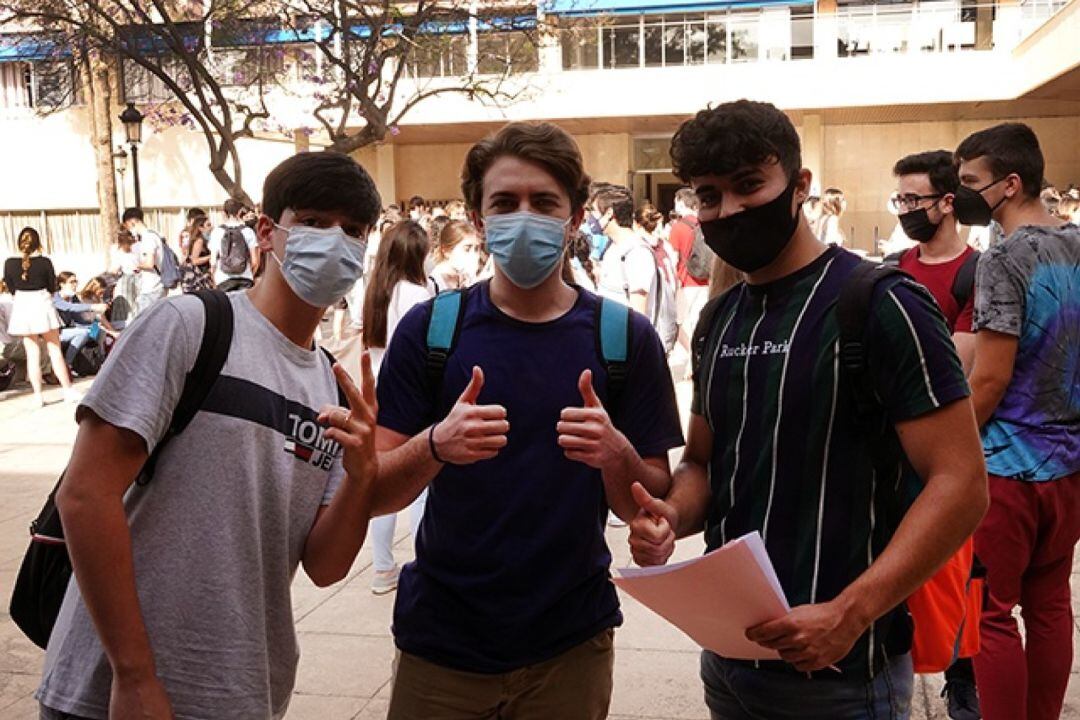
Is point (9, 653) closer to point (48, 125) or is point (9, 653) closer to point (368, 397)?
point (368, 397)

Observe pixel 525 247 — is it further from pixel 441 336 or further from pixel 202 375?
pixel 202 375

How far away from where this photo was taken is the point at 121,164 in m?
30.3

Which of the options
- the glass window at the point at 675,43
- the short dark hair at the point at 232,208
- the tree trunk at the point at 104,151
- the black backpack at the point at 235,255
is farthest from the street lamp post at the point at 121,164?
the black backpack at the point at 235,255

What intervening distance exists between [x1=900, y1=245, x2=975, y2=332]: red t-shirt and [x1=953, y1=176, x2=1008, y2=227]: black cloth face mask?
7.0 inches

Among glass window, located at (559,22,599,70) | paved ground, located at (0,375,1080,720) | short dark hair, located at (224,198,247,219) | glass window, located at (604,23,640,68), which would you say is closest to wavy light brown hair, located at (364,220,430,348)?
paved ground, located at (0,375,1080,720)

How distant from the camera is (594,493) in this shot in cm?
280

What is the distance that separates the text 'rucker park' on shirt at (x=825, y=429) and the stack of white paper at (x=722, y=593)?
0.16 metres

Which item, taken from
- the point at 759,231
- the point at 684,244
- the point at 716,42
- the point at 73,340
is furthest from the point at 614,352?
the point at 716,42

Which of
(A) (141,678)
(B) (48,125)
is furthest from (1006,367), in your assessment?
(B) (48,125)

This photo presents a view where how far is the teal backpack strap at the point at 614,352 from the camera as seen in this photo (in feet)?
9.20

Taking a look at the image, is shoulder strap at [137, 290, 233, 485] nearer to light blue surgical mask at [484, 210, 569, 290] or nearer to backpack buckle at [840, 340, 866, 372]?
light blue surgical mask at [484, 210, 569, 290]

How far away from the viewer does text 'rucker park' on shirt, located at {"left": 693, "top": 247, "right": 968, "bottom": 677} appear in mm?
2205

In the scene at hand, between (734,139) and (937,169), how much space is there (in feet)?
8.44

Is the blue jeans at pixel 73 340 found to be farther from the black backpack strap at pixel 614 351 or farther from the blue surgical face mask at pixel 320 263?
the black backpack strap at pixel 614 351
